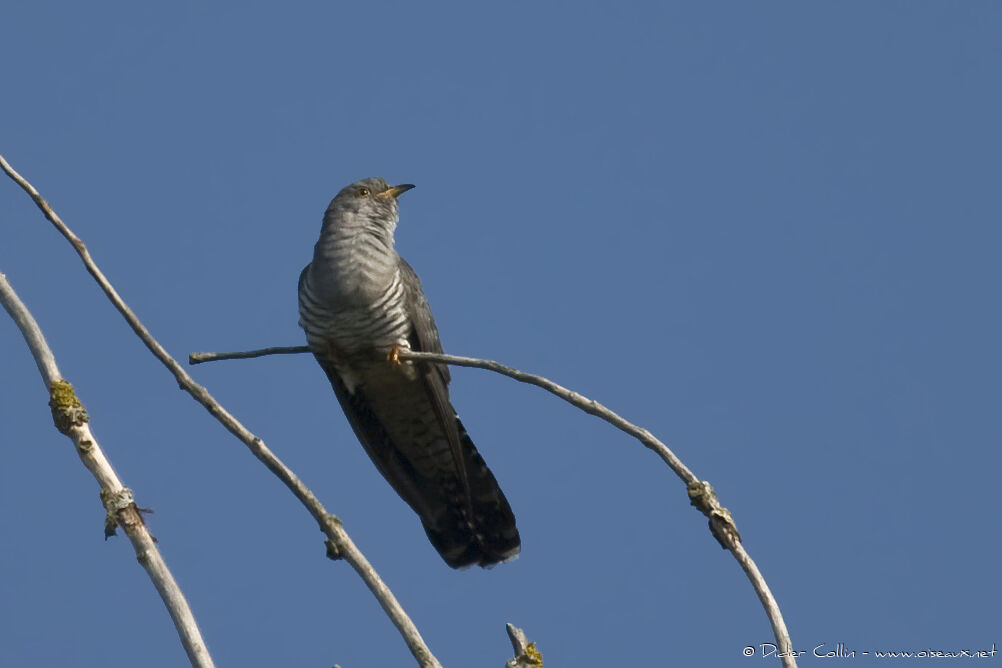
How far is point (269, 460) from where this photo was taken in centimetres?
281

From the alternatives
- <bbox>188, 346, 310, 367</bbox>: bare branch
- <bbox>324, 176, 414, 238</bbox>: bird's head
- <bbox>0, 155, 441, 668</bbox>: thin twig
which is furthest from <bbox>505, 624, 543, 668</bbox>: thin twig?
<bbox>324, 176, 414, 238</bbox>: bird's head

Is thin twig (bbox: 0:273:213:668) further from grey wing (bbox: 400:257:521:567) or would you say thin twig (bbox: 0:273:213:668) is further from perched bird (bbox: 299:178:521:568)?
grey wing (bbox: 400:257:521:567)

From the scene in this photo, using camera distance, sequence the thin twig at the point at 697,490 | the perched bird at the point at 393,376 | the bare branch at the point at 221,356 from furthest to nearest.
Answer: the perched bird at the point at 393,376 < the bare branch at the point at 221,356 < the thin twig at the point at 697,490

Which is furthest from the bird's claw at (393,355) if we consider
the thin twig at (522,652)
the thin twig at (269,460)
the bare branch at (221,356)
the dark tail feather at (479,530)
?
the thin twig at (522,652)

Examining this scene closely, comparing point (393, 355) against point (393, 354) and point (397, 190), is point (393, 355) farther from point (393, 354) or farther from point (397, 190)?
point (397, 190)

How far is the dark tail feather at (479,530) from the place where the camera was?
5.36m

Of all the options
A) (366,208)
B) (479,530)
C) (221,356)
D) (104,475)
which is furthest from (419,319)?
(104,475)

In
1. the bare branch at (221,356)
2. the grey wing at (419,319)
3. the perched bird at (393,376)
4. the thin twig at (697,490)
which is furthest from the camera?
the grey wing at (419,319)

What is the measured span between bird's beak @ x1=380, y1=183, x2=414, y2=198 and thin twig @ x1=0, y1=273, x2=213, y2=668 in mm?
2879

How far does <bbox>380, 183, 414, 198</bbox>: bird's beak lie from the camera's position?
563 cm

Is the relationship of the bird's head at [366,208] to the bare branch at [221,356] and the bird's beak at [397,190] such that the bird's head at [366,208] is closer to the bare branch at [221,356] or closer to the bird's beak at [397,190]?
the bird's beak at [397,190]

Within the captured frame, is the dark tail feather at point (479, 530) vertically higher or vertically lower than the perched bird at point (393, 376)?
lower

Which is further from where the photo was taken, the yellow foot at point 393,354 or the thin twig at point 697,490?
the yellow foot at point 393,354

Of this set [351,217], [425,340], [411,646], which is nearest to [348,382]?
[425,340]
